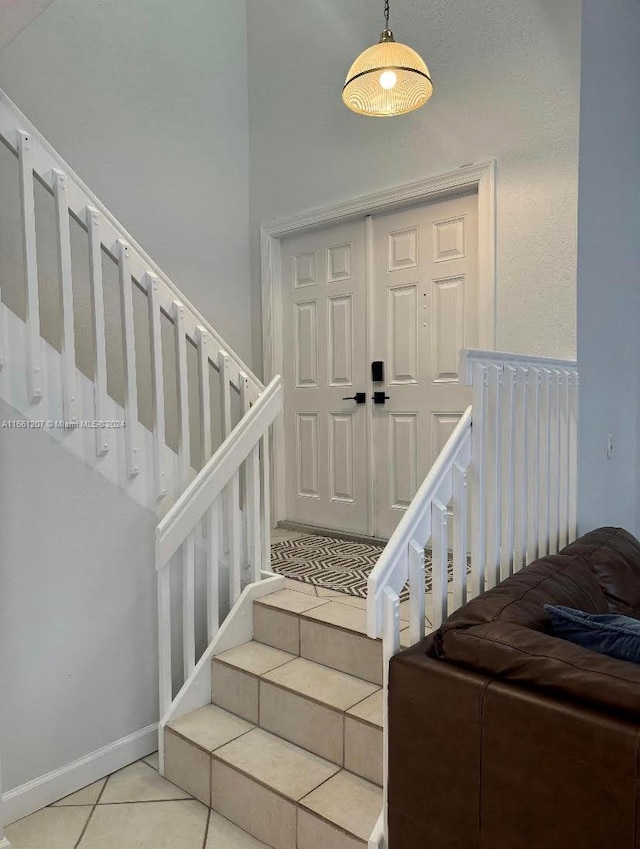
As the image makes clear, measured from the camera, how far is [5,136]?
75.6 inches

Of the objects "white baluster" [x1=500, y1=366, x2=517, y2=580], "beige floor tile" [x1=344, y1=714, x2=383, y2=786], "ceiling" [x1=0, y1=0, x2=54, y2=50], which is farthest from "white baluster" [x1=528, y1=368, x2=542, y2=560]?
"ceiling" [x1=0, y1=0, x2=54, y2=50]

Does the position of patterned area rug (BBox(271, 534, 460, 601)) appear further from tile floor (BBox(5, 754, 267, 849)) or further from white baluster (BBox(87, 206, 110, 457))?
white baluster (BBox(87, 206, 110, 457))

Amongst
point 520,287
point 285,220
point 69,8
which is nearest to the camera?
point 520,287

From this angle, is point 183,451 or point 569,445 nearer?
point 183,451

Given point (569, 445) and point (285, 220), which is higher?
point (285, 220)

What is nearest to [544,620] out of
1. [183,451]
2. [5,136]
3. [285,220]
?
[183,451]

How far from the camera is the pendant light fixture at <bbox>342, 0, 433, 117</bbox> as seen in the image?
2.53 meters

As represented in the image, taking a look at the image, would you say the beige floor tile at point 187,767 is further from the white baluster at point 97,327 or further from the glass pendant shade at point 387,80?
the glass pendant shade at point 387,80

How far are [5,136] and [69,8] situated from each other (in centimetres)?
174

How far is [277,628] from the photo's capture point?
2469mm

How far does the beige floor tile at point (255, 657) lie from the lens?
7.55ft

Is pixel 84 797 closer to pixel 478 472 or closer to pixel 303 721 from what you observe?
pixel 303 721

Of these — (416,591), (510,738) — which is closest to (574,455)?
(416,591)

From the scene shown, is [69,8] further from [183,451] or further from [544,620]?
[544,620]
